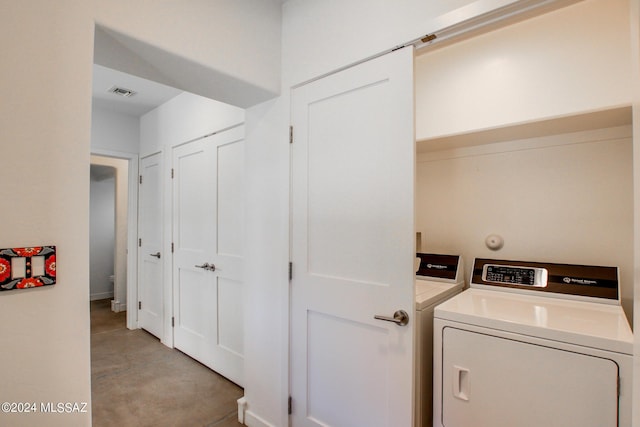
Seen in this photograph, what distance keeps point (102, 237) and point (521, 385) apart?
6.04 meters

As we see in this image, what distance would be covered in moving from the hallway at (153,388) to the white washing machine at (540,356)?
1.57 metres

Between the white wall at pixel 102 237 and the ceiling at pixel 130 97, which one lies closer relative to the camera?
the ceiling at pixel 130 97

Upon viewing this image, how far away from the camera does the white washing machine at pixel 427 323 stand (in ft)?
4.66

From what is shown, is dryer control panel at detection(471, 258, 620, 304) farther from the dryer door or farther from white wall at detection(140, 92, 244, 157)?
white wall at detection(140, 92, 244, 157)

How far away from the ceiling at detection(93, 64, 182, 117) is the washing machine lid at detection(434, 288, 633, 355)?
3084 millimetres

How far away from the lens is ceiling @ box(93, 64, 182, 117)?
2764 millimetres

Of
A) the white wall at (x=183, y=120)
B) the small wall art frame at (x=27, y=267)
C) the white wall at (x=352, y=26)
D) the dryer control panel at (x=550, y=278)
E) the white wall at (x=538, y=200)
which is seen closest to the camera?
the small wall art frame at (x=27, y=267)

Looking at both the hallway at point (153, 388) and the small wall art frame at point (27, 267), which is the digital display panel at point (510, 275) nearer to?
the hallway at point (153, 388)

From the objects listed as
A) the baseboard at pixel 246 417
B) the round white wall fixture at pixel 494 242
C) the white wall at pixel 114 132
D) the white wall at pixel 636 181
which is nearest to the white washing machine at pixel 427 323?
the round white wall fixture at pixel 494 242

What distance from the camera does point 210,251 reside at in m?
2.79

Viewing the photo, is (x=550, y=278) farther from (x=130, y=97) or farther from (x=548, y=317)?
(x=130, y=97)

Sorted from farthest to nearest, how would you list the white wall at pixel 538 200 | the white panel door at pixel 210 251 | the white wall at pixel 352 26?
the white panel door at pixel 210 251 < the white wall at pixel 538 200 < the white wall at pixel 352 26

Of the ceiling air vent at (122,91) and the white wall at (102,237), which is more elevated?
the ceiling air vent at (122,91)

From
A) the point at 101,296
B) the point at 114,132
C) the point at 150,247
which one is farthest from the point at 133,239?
the point at 101,296
